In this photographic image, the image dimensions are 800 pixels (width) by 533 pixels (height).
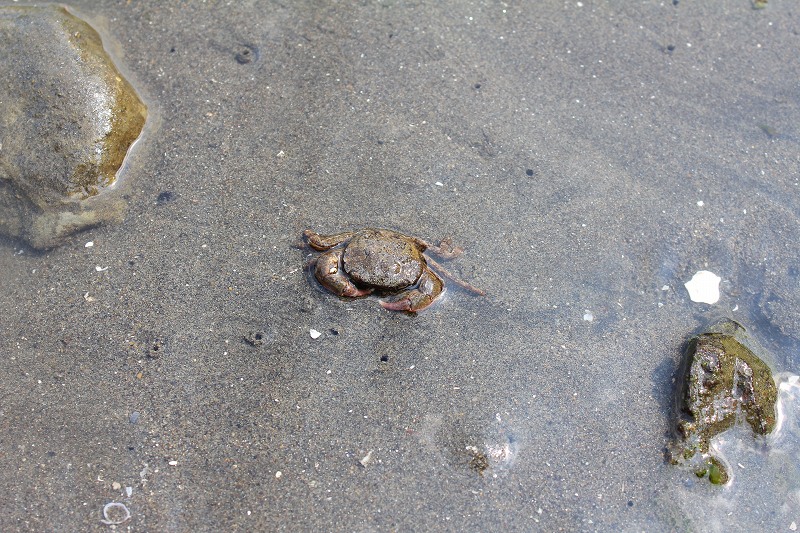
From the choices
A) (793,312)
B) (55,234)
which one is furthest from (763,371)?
(55,234)

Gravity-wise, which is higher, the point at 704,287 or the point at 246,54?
the point at 246,54

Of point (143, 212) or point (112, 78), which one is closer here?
point (143, 212)

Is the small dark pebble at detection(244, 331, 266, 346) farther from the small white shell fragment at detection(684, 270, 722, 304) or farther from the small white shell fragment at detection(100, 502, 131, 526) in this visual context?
the small white shell fragment at detection(684, 270, 722, 304)

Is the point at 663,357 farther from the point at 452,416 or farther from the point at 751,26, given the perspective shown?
the point at 751,26

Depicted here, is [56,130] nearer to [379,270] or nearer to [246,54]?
[246,54]

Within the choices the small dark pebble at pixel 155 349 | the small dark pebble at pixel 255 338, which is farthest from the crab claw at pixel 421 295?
the small dark pebble at pixel 155 349

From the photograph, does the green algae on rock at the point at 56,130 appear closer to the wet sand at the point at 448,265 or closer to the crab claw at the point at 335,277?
the wet sand at the point at 448,265

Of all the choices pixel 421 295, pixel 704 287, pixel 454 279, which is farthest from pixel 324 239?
pixel 704 287
